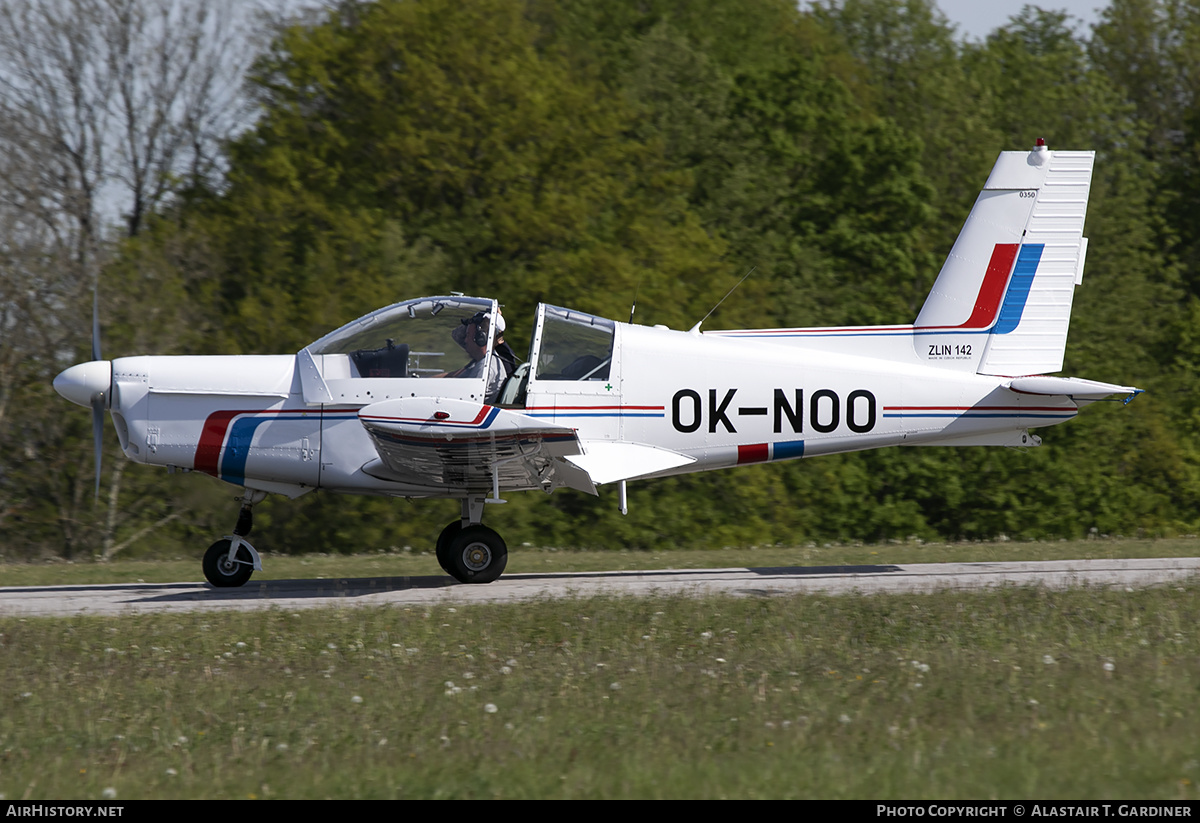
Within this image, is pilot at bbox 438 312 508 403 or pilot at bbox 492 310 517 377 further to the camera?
pilot at bbox 492 310 517 377

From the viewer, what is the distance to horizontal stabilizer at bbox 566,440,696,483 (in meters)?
9.94

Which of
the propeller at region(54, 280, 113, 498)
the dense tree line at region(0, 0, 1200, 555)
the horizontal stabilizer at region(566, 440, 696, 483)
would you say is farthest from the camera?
the dense tree line at region(0, 0, 1200, 555)

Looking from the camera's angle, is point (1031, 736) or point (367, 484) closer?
point (1031, 736)

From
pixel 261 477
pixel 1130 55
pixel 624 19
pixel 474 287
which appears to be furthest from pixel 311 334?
pixel 1130 55

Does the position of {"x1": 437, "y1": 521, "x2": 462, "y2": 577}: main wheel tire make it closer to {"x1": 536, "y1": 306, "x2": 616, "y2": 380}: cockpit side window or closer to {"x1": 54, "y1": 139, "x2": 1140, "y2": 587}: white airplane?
{"x1": 54, "y1": 139, "x2": 1140, "y2": 587}: white airplane

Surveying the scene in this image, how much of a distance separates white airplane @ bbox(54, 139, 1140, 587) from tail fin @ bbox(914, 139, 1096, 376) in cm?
2

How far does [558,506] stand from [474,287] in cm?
416

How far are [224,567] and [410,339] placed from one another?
2.66 m

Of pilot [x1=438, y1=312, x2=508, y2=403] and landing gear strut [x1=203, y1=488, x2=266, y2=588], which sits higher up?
pilot [x1=438, y1=312, x2=508, y2=403]

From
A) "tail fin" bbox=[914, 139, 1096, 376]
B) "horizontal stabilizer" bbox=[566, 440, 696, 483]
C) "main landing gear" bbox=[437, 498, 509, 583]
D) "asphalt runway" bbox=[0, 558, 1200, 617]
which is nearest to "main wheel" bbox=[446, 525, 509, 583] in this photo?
"main landing gear" bbox=[437, 498, 509, 583]

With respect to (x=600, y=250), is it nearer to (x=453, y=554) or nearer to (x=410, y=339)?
(x=410, y=339)

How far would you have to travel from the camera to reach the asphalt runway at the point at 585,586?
9.16 metres
